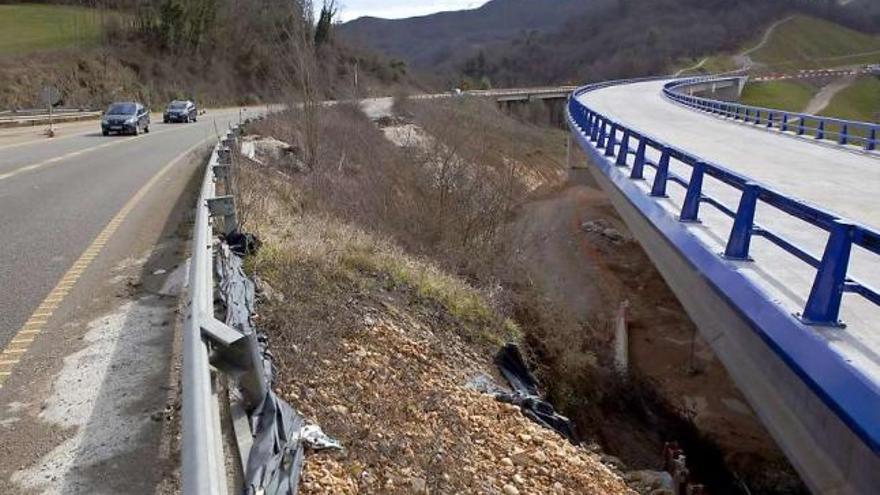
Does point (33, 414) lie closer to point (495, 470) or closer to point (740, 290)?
point (495, 470)

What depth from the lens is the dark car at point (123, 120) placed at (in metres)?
30.5

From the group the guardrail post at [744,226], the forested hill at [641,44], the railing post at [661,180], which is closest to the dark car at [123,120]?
the railing post at [661,180]

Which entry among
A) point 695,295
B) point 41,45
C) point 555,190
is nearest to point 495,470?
point 695,295

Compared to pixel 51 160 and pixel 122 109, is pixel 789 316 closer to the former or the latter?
pixel 51 160

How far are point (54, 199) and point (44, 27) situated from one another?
219 feet

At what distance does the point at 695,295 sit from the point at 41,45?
61.6 meters

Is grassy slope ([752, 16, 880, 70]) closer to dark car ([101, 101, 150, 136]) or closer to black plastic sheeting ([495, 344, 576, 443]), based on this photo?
dark car ([101, 101, 150, 136])

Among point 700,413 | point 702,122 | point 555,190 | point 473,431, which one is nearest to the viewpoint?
point 473,431

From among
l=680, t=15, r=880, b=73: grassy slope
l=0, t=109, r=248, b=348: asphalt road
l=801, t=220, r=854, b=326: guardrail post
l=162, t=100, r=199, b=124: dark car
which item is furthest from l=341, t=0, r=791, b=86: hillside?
l=801, t=220, r=854, b=326: guardrail post

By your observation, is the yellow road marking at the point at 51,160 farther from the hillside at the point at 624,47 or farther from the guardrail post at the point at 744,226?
the hillside at the point at 624,47

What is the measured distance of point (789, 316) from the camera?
258 inches

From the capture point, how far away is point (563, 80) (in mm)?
148625

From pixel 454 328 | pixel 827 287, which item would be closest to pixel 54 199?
pixel 454 328

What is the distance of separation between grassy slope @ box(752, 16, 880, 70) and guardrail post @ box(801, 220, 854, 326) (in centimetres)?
13698
